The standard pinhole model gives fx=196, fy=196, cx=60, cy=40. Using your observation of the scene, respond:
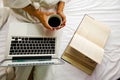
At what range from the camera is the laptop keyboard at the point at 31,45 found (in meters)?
0.87

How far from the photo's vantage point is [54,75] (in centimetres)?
108

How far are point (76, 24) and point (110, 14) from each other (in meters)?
0.28

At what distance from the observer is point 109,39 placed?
1289mm

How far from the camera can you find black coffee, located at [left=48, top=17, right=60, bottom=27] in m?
0.88

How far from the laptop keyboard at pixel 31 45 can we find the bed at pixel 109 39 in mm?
195

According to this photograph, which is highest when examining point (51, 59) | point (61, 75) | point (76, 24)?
point (76, 24)

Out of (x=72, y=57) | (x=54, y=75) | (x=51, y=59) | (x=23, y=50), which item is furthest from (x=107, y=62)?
(x=23, y=50)

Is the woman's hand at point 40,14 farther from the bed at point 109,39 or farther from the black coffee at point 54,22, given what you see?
the bed at point 109,39

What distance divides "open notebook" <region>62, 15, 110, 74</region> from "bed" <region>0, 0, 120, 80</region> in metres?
0.04

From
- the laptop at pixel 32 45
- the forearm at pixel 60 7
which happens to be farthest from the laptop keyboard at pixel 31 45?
the forearm at pixel 60 7

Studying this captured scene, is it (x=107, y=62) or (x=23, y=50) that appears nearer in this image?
(x=23, y=50)

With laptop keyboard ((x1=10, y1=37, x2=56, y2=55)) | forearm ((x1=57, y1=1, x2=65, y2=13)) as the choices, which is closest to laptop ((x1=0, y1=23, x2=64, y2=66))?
laptop keyboard ((x1=10, y1=37, x2=56, y2=55))

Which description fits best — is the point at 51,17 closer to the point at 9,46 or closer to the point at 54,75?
the point at 9,46

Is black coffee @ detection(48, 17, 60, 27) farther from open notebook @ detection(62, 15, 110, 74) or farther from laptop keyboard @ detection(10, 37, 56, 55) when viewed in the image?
open notebook @ detection(62, 15, 110, 74)
